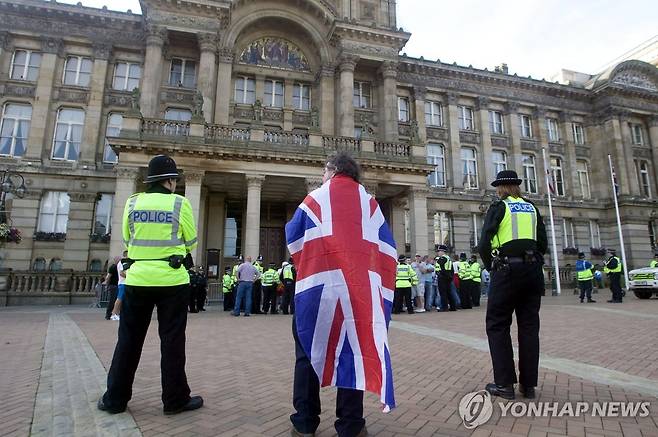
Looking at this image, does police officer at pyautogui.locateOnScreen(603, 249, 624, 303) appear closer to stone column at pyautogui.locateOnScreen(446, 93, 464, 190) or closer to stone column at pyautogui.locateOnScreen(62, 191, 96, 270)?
stone column at pyautogui.locateOnScreen(446, 93, 464, 190)

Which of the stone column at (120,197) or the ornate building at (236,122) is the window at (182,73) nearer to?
the ornate building at (236,122)

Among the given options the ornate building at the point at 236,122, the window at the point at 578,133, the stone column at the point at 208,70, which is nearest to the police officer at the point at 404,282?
the ornate building at the point at 236,122

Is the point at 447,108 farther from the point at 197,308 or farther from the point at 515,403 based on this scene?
the point at 515,403

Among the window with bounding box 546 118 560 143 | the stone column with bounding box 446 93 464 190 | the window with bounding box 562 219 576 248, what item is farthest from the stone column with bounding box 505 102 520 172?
the stone column with bounding box 446 93 464 190

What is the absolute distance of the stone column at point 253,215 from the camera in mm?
18328

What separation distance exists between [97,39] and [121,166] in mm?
12350

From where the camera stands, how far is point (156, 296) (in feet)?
11.8

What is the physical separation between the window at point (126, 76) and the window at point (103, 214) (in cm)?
723

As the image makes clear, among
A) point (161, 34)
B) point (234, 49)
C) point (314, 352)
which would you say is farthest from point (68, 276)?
point (314, 352)

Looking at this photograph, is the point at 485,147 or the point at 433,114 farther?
the point at 485,147

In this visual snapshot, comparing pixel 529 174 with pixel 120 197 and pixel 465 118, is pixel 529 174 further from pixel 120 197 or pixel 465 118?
pixel 120 197

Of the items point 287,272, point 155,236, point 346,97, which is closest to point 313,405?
point 155,236

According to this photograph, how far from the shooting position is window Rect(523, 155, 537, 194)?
32.2 meters

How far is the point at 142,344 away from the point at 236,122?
75.9 ft
